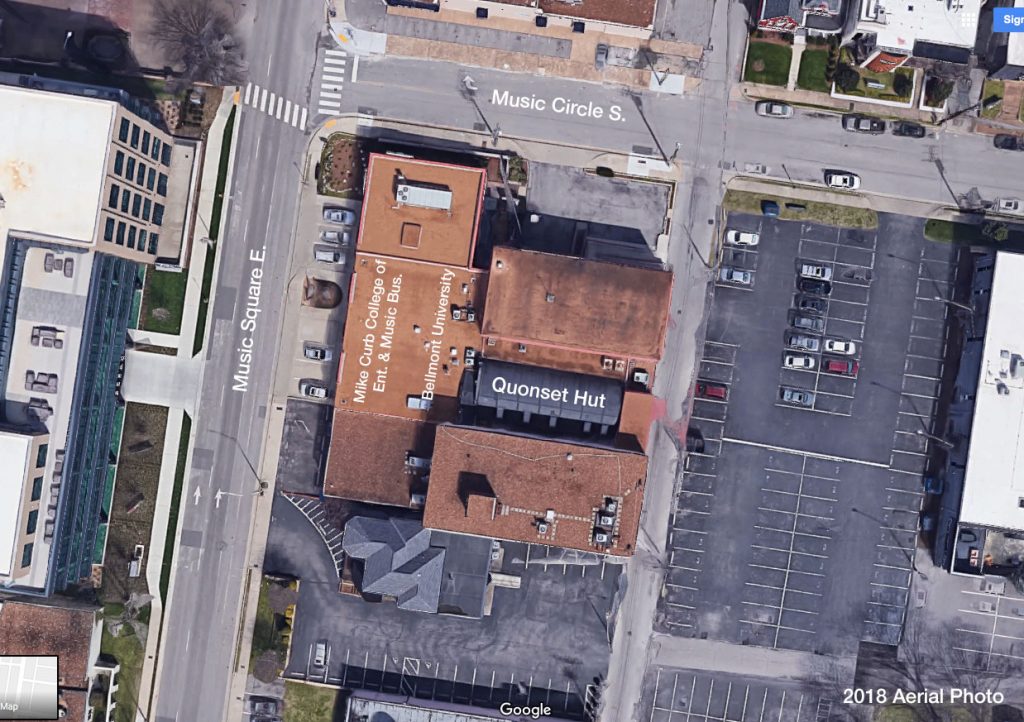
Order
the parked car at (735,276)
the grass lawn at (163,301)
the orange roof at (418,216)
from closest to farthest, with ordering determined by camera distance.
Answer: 1. the orange roof at (418,216)
2. the parked car at (735,276)
3. the grass lawn at (163,301)

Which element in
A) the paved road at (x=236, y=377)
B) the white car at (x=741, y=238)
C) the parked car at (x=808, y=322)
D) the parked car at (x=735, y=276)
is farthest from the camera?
the paved road at (x=236, y=377)

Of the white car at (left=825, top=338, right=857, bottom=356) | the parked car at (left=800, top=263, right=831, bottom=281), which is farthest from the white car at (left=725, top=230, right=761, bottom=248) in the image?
the white car at (left=825, top=338, right=857, bottom=356)

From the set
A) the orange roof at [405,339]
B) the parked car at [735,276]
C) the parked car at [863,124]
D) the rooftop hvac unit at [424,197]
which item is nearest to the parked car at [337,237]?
the orange roof at [405,339]

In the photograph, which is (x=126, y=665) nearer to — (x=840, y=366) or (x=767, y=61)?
(x=840, y=366)

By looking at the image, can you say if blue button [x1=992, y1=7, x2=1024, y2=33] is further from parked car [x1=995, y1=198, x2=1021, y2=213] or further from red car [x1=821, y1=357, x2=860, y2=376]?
red car [x1=821, y1=357, x2=860, y2=376]

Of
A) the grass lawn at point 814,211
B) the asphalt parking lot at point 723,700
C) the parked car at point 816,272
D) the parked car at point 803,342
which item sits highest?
the grass lawn at point 814,211

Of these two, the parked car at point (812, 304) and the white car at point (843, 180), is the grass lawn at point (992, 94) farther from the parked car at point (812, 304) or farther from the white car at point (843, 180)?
the parked car at point (812, 304)

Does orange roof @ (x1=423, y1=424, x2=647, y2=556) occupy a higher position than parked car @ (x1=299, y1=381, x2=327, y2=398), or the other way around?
parked car @ (x1=299, y1=381, x2=327, y2=398)

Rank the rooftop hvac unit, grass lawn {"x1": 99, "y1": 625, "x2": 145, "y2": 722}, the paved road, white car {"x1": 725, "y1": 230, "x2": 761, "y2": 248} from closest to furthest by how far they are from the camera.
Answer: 1. the rooftop hvac unit
2. white car {"x1": 725, "y1": 230, "x2": 761, "y2": 248}
3. the paved road
4. grass lawn {"x1": 99, "y1": 625, "x2": 145, "y2": 722}
